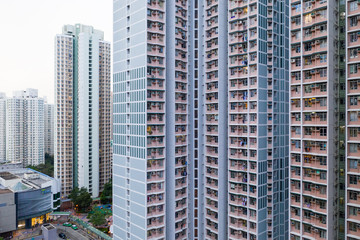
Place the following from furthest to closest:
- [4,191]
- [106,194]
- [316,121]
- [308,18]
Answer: [106,194] → [4,191] → [308,18] → [316,121]

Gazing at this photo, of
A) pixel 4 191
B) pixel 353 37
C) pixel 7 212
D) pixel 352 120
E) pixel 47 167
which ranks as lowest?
pixel 7 212

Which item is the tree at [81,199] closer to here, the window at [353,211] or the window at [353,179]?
the window at [353,211]

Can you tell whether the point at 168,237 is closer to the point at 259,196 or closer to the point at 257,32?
the point at 259,196

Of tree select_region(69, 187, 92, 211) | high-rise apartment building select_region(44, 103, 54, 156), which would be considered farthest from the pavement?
high-rise apartment building select_region(44, 103, 54, 156)

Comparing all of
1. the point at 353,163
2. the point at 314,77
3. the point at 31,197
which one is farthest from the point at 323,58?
the point at 31,197

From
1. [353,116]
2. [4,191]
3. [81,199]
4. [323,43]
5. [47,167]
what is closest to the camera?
[353,116]

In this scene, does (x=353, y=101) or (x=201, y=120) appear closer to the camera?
(x=353, y=101)

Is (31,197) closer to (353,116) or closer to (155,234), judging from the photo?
(155,234)

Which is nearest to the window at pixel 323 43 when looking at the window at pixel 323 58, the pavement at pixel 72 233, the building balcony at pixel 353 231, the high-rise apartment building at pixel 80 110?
the window at pixel 323 58
